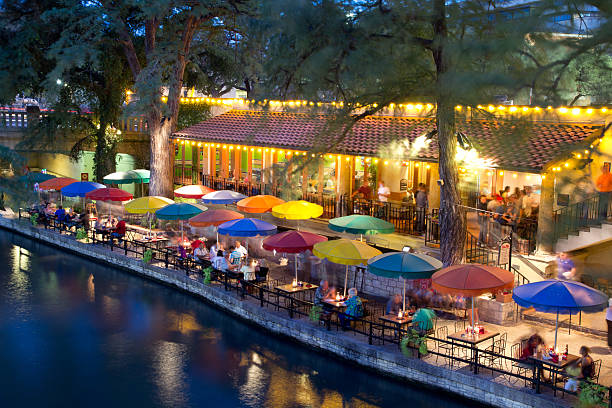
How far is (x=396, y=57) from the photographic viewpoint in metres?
15.8

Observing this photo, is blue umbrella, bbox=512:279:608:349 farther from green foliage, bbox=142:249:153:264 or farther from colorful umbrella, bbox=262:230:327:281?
green foliage, bbox=142:249:153:264

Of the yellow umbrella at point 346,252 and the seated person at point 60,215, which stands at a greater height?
the yellow umbrella at point 346,252

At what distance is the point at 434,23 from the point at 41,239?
19.7 m

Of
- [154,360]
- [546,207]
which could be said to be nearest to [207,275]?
[154,360]

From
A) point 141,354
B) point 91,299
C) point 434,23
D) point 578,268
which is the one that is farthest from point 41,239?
point 578,268

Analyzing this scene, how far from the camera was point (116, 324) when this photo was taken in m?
17.6

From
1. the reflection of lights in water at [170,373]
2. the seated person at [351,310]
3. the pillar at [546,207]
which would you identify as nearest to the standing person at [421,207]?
the pillar at [546,207]

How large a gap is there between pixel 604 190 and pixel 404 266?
19.6 ft

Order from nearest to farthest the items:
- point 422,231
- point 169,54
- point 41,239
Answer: point 422,231 < point 169,54 < point 41,239

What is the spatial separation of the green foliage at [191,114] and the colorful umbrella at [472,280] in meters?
19.4

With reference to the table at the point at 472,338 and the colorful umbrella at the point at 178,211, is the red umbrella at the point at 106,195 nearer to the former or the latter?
the colorful umbrella at the point at 178,211

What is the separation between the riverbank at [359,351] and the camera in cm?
1175

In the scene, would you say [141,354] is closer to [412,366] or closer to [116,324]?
[116,324]

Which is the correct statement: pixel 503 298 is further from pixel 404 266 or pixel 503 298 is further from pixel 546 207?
pixel 546 207
